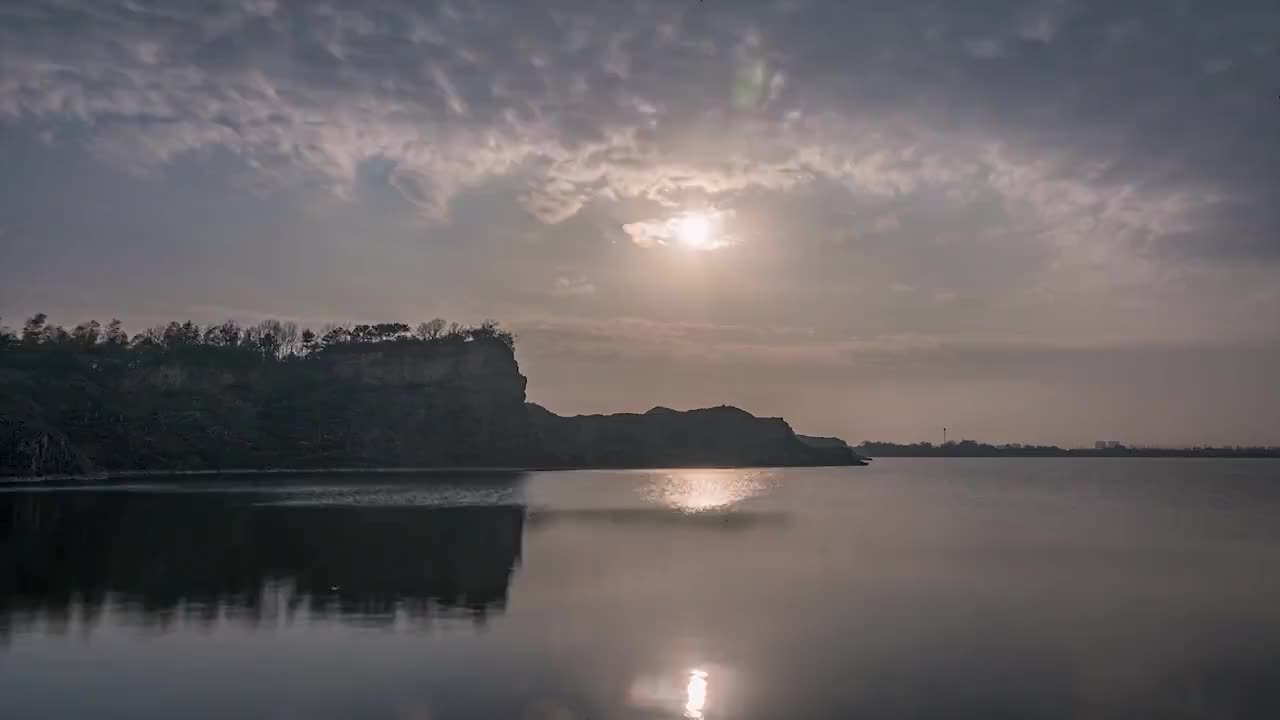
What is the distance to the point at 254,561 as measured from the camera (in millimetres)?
45656

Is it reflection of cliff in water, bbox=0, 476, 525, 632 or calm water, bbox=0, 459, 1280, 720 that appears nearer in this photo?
calm water, bbox=0, 459, 1280, 720

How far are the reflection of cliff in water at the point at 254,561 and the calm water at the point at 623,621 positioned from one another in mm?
267

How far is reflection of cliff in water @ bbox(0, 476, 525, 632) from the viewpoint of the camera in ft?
111

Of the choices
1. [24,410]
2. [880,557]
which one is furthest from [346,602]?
[24,410]

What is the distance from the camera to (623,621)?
32.0m

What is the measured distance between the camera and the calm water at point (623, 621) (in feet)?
72.9

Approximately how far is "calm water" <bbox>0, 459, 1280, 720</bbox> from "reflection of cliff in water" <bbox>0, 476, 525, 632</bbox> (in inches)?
10.5

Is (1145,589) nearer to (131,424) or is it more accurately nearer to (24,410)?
(24,410)

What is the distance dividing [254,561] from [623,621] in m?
23.9

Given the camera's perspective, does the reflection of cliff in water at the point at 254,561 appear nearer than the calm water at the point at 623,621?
No

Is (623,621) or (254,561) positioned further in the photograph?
(254,561)

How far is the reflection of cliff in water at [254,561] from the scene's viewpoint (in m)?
33.8

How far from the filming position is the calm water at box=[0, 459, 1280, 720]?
72.9 feet

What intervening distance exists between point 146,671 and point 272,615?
25.2ft
